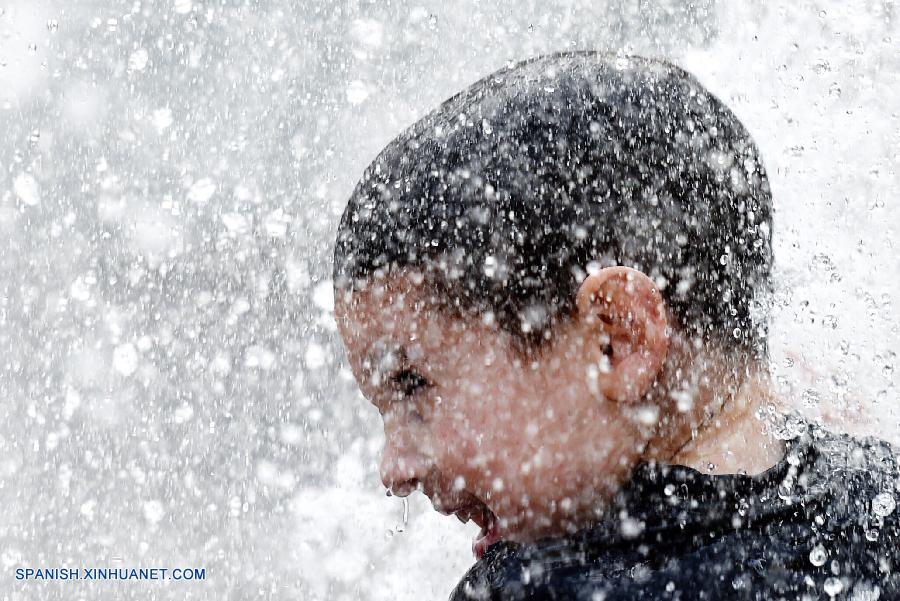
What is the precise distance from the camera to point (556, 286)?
42.3 inches

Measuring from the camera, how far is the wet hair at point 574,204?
3.53 feet

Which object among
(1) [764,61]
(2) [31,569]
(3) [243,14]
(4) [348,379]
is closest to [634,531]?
(1) [764,61]

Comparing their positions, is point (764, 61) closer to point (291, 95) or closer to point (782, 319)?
point (782, 319)

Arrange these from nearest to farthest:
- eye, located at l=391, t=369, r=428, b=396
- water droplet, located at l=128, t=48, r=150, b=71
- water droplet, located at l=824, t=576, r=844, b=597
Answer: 1. water droplet, located at l=824, t=576, r=844, b=597
2. eye, located at l=391, t=369, r=428, b=396
3. water droplet, located at l=128, t=48, r=150, b=71

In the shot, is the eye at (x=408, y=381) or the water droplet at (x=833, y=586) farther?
the eye at (x=408, y=381)

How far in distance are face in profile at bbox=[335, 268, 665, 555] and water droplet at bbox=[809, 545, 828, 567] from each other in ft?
0.70

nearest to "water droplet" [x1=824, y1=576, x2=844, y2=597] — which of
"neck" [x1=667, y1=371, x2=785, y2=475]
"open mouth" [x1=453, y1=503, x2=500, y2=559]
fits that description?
"neck" [x1=667, y1=371, x2=785, y2=475]

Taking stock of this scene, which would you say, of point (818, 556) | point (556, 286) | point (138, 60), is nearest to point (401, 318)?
point (556, 286)

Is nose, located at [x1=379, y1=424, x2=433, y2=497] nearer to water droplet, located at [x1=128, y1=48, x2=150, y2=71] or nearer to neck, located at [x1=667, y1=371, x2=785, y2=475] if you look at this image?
neck, located at [x1=667, y1=371, x2=785, y2=475]

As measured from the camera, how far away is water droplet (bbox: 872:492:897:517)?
969mm

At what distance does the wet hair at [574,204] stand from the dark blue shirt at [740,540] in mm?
173

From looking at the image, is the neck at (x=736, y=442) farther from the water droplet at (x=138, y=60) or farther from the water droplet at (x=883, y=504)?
the water droplet at (x=138, y=60)

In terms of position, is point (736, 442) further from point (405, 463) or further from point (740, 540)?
point (405, 463)

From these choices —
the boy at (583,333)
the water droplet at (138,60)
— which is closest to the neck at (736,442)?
the boy at (583,333)
